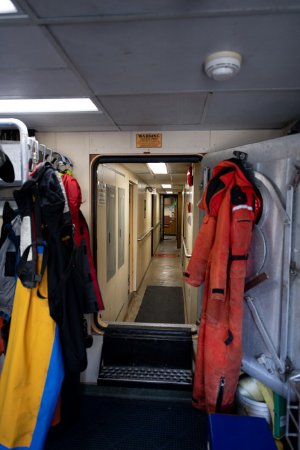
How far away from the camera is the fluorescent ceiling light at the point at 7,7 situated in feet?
2.67

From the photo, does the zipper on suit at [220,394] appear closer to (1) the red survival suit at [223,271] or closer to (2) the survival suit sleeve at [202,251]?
(1) the red survival suit at [223,271]

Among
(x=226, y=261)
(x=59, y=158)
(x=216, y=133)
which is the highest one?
(x=216, y=133)

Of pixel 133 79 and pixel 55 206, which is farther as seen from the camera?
pixel 55 206

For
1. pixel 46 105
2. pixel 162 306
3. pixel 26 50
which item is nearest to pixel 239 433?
pixel 26 50

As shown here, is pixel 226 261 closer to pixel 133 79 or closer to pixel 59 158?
pixel 133 79

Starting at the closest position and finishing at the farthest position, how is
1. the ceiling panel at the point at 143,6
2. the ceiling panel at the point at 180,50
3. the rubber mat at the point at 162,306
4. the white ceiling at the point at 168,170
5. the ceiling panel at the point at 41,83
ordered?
1. the ceiling panel at the point at 143,6
2. the ceiling panel at the point at 180,50
3. the ceiling panel at the point at 41,83
4. the white ceiling at the point at 168,170
5. the rubber mat at the point at 162,306

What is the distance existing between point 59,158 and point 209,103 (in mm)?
1221

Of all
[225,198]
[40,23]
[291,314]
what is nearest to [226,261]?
[225,198]

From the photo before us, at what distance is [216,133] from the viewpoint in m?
2.16

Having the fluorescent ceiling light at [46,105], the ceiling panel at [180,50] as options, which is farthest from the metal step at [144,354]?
the ceiling panel at [180,50]

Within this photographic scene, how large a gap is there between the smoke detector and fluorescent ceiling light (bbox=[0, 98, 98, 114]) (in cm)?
80

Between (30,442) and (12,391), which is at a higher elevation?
(12,391)

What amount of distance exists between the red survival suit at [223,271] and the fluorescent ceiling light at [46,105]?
0.96 metres

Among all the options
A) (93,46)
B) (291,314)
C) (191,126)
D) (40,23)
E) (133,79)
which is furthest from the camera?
(191,126)
